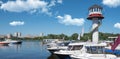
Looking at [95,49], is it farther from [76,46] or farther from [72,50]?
[72,50]

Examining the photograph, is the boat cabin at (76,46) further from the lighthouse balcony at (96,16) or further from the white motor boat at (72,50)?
the lighthouse balcony at (96,16)

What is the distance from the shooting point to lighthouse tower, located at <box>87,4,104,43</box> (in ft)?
181

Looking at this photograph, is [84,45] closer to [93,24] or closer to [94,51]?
[94,51]

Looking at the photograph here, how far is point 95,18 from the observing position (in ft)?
183

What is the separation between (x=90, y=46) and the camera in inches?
1671

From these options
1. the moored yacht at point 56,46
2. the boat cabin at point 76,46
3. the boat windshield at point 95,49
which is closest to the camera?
the boat windshield at point 95,49

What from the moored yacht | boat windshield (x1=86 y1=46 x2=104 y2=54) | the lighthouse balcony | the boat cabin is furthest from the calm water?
boat windshield (x1=86 y1=46 x2=104 y2=54)

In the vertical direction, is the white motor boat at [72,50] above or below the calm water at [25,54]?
above

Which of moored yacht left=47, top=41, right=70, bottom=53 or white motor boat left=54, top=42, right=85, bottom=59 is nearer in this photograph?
white motor boat left=54, top=42, right=85, bottom=59

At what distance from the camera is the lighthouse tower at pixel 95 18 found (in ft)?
181

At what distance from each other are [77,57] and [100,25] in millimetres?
21003

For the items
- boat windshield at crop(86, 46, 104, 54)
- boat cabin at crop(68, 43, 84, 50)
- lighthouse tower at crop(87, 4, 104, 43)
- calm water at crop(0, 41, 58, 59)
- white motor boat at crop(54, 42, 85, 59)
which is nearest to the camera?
boat windshield at crop(86, 46, 104, 54)

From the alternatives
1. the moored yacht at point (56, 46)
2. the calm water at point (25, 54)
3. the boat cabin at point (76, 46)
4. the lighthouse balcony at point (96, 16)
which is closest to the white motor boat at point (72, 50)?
the boat cabin at point (76, 46)

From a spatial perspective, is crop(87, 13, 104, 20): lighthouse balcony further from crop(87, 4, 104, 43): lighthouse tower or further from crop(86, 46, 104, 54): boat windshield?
crop(86, 46, 104, 54): boat windshield
